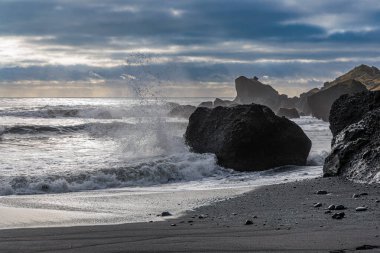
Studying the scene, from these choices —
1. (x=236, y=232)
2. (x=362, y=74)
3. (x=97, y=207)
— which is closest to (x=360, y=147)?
(x=97, y=207)

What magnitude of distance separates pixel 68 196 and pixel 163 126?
949cm

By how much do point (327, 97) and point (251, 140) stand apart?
57.3m

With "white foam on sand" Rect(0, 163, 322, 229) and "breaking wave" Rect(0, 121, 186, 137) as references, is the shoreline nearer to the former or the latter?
"white foam on sand" Rect(0, 163, 322, 229)

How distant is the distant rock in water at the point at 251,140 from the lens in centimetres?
1537

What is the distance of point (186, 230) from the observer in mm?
5992

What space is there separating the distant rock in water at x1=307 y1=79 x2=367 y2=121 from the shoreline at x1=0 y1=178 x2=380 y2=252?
6145cm

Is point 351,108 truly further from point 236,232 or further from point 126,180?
point 236,232

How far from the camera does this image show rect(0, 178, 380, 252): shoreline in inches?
191

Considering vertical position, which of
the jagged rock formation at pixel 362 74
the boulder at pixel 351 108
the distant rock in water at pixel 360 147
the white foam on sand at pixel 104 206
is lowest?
the white foam on sand at pixel 104 206

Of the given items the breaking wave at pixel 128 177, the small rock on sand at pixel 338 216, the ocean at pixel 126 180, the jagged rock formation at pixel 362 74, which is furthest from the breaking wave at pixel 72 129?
the jagged rock formation at pixel 362 74

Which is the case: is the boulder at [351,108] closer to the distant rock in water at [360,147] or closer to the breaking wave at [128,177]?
the distant rock in water at [360,147]

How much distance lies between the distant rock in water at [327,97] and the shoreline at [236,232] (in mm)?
61450

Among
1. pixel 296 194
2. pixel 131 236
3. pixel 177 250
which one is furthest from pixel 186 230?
pixel 296 194

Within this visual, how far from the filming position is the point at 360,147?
415 inches
